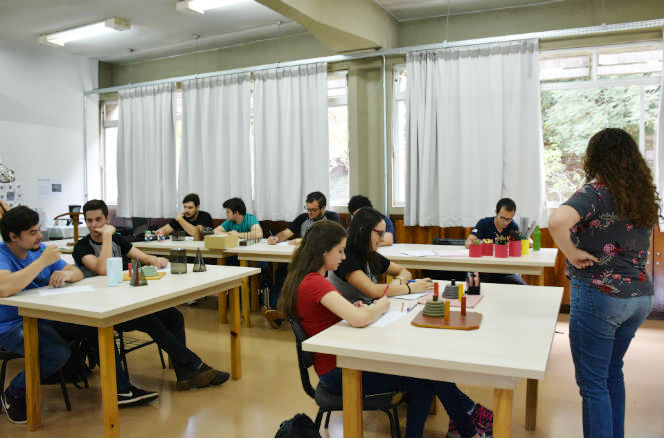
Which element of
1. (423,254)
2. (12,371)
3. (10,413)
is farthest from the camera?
(423,254)

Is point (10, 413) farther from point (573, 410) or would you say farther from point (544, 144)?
point (544, 144)

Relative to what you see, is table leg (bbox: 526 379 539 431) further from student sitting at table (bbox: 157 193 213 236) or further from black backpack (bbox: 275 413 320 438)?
student sitting at table (bbox: 157 193 213 236)

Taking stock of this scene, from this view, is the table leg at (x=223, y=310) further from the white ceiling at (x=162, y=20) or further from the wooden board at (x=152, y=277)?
the white ceiling at (x=162, y=20)

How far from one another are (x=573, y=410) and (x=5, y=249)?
324 centimetres

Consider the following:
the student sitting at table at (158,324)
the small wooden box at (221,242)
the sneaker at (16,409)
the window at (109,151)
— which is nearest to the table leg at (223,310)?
the small wooden box at (221,242)

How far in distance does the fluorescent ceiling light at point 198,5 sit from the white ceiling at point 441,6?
1.55 metres

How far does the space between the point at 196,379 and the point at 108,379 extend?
0.81 metres

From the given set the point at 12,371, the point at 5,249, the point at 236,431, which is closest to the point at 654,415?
the point at 236,431

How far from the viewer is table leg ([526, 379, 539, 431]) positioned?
255cm

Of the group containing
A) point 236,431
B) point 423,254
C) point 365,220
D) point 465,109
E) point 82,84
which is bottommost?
point 236,431

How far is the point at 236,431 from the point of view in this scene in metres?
2.62

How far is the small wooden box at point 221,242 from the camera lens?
181 inches

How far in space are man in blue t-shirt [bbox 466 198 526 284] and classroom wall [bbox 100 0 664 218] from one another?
1487mm

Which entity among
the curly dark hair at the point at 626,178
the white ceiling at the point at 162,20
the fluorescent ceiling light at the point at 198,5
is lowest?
the curly dark hair at the point at 626,178
